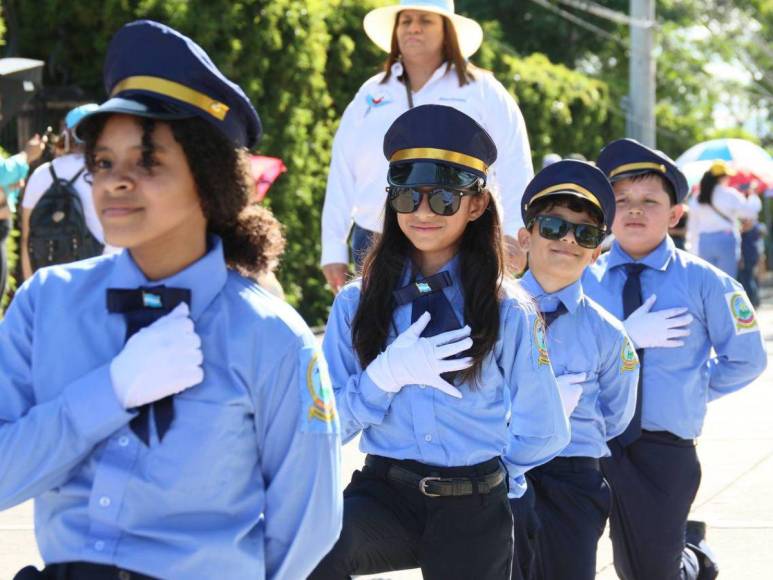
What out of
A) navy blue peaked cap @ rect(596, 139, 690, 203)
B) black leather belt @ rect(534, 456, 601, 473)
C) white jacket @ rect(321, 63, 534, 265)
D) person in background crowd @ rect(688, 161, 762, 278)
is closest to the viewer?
black leather belt @ rect(534, 456, 601, 473)

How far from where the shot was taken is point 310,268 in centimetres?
1448

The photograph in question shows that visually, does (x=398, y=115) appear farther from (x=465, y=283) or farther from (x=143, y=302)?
(x=143, y=302)

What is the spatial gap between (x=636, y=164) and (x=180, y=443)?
3.34 metres

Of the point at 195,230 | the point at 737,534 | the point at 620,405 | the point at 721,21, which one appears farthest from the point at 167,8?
the point at 721,21

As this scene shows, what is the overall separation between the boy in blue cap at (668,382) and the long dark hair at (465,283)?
4.31 ft

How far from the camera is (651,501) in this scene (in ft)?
17.8

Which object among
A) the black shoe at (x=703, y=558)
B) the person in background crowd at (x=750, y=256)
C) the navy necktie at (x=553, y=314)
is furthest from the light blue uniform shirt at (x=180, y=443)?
the person in background crowd at (x=750, y=256)

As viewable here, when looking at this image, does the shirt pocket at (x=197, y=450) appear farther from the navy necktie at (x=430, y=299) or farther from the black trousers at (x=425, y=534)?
the navy necktie at (x=430, y=299)

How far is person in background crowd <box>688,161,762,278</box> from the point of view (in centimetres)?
1555

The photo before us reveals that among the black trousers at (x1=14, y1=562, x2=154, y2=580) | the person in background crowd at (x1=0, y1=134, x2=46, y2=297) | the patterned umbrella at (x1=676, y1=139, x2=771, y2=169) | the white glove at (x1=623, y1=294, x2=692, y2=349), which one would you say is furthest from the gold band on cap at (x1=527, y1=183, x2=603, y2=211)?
the patterned umbrella at (x1=676, y1=139, x2=771, y2=169)

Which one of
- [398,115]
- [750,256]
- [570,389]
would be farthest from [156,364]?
[750,256]

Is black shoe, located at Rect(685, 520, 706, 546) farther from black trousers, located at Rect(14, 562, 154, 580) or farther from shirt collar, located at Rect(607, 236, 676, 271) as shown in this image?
black trousers, located at Rect(14, 562, 154, 580)

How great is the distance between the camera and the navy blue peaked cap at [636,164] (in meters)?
5.68

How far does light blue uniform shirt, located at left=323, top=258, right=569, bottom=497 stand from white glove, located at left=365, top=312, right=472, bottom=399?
44 millimetres
